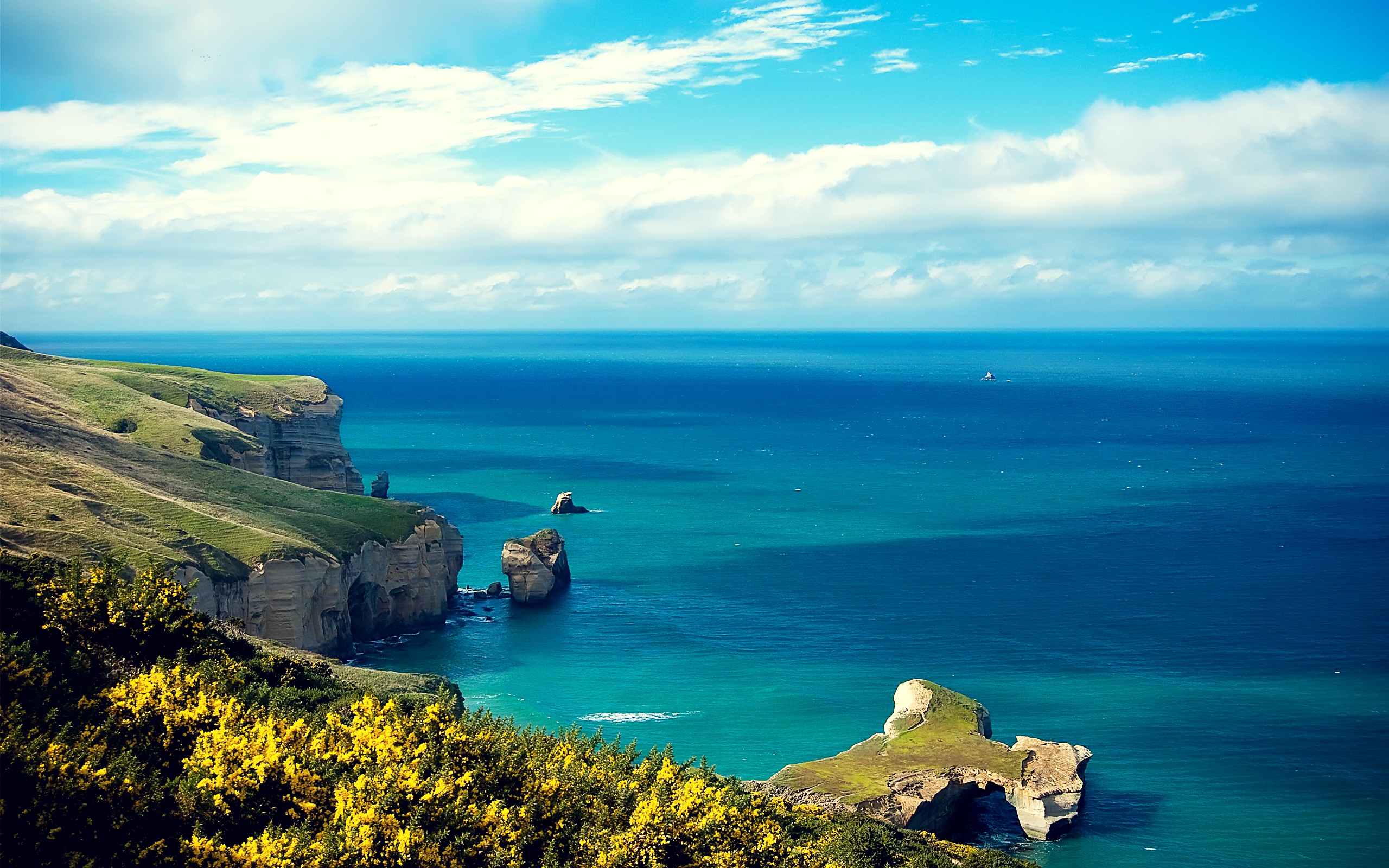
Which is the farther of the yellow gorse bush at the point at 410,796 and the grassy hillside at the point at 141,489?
the grassy hillside at the point at 141,489

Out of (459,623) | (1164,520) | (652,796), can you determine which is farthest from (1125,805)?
(1164,520)

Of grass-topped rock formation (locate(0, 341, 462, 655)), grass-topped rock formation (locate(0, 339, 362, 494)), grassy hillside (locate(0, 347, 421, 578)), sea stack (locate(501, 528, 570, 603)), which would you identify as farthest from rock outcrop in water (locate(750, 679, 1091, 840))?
grass-topped rock formation (locate(0, 339, 362, 494))

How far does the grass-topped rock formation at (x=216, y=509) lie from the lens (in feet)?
206

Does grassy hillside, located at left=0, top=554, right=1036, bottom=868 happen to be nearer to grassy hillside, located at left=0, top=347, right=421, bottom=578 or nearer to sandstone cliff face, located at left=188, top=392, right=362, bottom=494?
grassy hillside, located at left=0, top=347, right=421, bottom=578

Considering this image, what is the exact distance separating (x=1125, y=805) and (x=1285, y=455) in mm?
141266

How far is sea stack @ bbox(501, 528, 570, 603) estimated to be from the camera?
91.1 meters

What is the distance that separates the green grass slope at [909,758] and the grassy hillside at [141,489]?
1465 inches

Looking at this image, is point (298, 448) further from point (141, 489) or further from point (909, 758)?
point (909, 758)

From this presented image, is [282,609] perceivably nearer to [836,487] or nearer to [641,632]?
[641,632]

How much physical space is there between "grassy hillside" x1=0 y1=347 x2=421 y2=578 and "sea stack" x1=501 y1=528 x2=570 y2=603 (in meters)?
9.49

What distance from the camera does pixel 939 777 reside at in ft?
172

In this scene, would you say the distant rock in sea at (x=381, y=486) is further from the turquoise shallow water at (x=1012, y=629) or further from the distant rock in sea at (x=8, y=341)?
the distant rock in sea at (x=8, y=341)

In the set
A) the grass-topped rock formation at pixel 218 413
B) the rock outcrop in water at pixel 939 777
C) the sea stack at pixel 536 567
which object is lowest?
the rock outcrop in water at pixel 939 777

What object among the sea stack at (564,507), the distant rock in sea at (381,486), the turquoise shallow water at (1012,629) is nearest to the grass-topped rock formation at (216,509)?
the turquoise shallow water at (1012,629)
